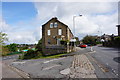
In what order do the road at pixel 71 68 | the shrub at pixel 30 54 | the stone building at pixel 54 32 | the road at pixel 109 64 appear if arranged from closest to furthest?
1. the road at pixel 109 64
2. the road at pixel 71 68
3. the shrub at pixel 30 54
4. the stone building at pixel 54 32

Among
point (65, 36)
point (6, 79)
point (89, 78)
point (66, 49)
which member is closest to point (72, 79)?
point (89, 78)

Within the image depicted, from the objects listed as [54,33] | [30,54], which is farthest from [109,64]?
[54,33]

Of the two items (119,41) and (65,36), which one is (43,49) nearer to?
(65,36)

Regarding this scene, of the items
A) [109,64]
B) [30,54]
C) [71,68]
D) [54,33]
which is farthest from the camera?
[54,33]

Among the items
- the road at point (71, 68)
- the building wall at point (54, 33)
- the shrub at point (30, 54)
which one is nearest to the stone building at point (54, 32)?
the building wall at point (54, 33)

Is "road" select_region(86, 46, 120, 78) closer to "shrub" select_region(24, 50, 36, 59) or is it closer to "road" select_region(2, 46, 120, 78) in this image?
"road" select_region(2, 46, 120, 78)

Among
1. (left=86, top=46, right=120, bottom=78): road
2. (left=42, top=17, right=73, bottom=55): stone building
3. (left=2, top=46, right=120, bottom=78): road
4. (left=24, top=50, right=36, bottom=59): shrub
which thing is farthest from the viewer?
(left=42, top=17, right=73, bottom=55): stone building

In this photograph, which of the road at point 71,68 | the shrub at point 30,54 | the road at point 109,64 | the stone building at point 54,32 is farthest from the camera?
the stone building at point 54,32

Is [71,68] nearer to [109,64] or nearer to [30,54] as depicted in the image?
[109,64]

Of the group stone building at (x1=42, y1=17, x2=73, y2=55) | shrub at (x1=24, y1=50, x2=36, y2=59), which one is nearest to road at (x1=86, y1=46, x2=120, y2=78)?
shrub at (x1=24, y1=50, x2=36, y2=59)

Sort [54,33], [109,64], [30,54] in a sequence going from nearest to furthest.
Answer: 1. [109,64]
2. [30,54]
3. [54,33]

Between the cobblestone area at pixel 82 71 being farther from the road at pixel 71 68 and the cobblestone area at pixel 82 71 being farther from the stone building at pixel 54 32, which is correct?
the stone building at pixel 54 32

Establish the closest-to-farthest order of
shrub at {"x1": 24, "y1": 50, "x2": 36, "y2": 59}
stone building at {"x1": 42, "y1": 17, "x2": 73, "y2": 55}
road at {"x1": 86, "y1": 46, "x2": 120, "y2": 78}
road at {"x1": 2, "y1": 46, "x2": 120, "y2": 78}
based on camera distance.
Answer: road at {"x1": 86, "y1": 46, "x2": 120, "y2": 78} < road at {"x1": 2, "y1": 46, "x2": 120, "y2": 78} < shrub at {"x1": 24, "y1": 50, "x2": 36, "y2": 59} < stone building at {"x1": 42, "y1": 17, "x2": 73, "y2": 55}

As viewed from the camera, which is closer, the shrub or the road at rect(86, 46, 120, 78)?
the road at rect(86, 46, 120, 78)
